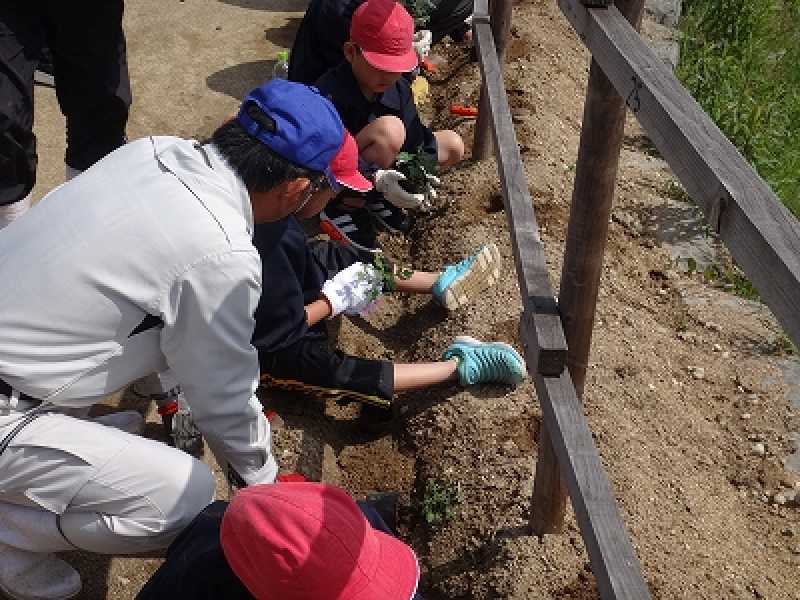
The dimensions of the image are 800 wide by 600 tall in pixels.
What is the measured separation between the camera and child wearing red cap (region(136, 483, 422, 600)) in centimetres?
190

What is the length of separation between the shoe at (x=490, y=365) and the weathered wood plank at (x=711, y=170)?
1.44 meters

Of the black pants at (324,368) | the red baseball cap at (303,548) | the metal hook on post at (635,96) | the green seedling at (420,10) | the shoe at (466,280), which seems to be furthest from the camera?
the green seedling at (420,10)

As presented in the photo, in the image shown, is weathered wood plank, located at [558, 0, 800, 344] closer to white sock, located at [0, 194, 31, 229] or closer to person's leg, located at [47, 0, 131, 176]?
person's leg, located at [47, 0, 131, 176]

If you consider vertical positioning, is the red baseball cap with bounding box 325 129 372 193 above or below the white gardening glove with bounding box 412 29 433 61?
above

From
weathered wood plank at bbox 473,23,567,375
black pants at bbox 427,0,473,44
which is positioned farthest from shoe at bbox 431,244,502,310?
black pants at bbox 427,0,473,44

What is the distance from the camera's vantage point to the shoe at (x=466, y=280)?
13.7 feet

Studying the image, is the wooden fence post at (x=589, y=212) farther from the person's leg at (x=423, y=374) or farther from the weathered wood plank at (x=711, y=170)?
the person's leg at (x=423, y=374)

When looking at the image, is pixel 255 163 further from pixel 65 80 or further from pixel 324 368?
pixel 65 80

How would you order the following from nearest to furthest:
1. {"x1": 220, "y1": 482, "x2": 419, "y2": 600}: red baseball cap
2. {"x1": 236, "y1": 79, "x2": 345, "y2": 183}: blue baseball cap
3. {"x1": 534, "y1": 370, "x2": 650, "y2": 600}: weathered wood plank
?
{"x1": 220, "y1": 482, "x2": 419, "y2": 600}: red baseball cap < {"x1": 534, "y1": 370, "x2": 650, "y2": 600}: weathered wood plank < {"x1": 236, "y1": 79, "x2": 345, "y2": 183}: blue baseball cap

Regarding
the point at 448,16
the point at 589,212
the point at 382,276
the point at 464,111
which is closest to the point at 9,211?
the point at 382,276

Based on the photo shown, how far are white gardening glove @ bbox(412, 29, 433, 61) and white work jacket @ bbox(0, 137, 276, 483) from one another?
10.9 feet

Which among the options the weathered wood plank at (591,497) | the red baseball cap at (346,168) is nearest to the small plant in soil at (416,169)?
the red baseball cap at (346,168)

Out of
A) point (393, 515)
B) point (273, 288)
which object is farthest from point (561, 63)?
point (393, 515)

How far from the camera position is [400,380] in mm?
3682
